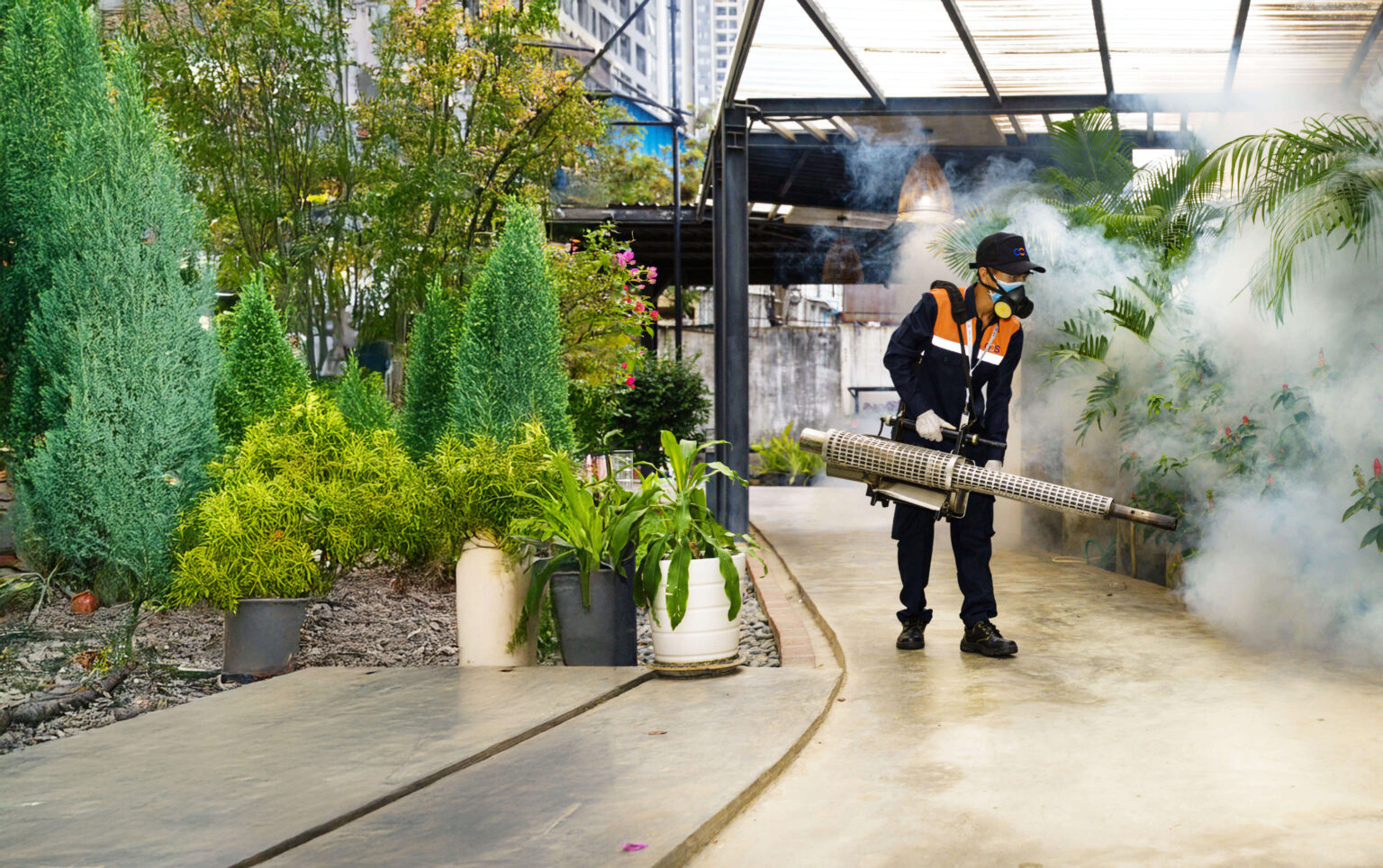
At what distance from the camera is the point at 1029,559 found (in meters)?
8.08

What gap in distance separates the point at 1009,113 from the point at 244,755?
281 inches

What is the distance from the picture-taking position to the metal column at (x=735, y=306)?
8211 millimetres

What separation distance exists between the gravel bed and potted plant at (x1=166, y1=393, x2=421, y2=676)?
22 cm

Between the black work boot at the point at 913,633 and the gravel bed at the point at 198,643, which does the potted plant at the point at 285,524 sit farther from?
the black work boot at the point at 913,633

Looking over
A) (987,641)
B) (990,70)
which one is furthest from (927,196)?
(987,641)

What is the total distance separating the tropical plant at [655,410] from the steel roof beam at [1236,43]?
5.84 meters

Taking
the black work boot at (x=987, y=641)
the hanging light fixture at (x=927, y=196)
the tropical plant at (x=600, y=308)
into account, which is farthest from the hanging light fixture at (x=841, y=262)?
the black work boot at (x=987, y=641)

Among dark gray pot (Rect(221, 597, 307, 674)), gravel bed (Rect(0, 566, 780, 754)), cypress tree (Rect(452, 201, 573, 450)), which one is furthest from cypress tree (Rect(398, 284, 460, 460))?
dark gray pot (Rect(221, 597, 307, 674))

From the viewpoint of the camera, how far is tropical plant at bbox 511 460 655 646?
4562 mm

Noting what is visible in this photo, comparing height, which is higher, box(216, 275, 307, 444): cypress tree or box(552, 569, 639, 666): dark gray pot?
box(216, 275, 307, 444): cypress tree

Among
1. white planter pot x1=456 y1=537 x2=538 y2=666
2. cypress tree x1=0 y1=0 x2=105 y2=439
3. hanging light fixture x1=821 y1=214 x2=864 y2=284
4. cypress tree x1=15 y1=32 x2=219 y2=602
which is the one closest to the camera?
white planter pot x1=456 y1=537 x2=538 y2=666

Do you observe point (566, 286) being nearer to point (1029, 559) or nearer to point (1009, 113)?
point (1009, 113)

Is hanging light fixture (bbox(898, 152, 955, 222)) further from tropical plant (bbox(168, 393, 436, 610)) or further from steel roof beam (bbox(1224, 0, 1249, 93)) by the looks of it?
tropical plant (bbox(168, 393, 436, 610))

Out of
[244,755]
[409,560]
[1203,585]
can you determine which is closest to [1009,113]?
[1203,585]
